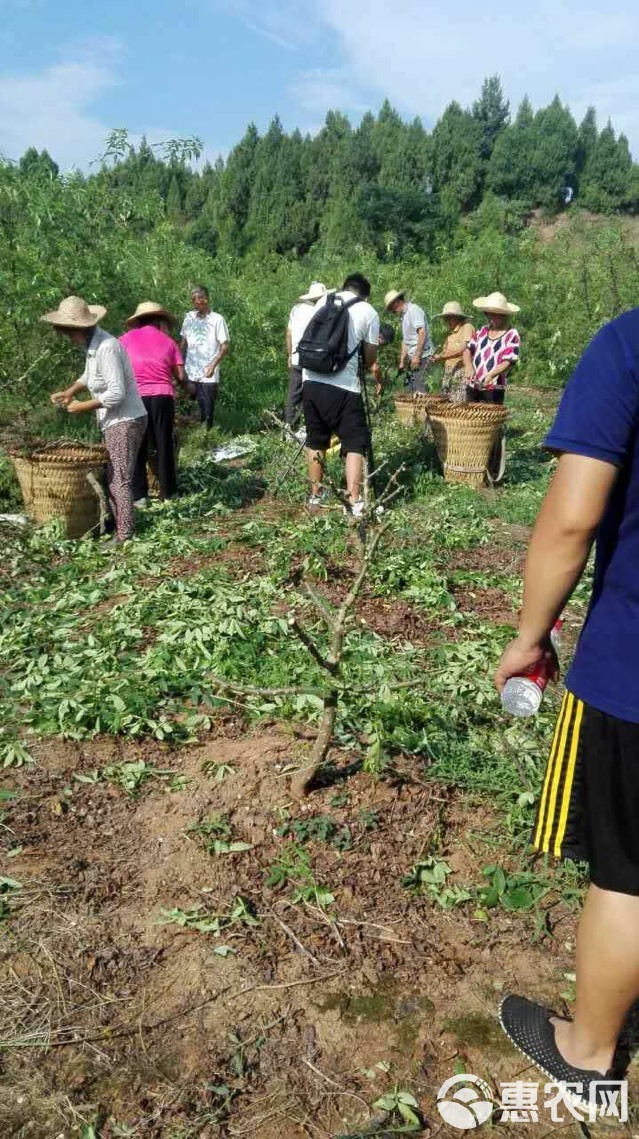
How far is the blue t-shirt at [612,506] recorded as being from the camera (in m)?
1.51

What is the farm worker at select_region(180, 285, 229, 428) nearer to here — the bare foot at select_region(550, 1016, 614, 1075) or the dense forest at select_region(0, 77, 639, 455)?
the dense forest at select_region(0, 77, 639, 455)

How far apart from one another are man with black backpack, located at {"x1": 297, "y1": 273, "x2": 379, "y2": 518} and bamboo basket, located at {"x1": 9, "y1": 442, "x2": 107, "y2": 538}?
1440 mm

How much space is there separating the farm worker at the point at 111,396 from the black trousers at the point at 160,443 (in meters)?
0.68

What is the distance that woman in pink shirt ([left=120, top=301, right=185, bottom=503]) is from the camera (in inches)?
251

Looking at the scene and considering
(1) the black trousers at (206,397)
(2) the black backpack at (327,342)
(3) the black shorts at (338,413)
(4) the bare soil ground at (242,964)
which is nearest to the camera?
(4) the bare soil ground at (242,964)

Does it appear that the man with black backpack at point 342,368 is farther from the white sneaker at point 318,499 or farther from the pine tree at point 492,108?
the pine tree at point 492,108

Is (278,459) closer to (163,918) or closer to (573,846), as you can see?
(163,918)

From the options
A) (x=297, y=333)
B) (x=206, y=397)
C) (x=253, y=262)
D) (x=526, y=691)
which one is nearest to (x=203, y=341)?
(x=206, y=397)

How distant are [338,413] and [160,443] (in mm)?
1523

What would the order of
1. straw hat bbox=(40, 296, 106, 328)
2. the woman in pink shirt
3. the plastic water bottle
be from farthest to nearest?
1. the woman in pink shirt
2. straw hat bbox=(40, 296, 106, 328)
3. the plastic water bottle

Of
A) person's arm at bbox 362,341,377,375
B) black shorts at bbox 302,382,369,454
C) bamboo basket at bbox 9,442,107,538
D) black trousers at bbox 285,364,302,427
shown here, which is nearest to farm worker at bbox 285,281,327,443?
black trousers at bbox 285,364,302,427

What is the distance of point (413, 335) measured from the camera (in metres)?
8.48

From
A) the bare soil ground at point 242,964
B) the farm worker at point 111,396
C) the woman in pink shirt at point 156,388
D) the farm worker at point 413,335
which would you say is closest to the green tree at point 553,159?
the farm worker at point 413,335

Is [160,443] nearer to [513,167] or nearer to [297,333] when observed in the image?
[297,333]
